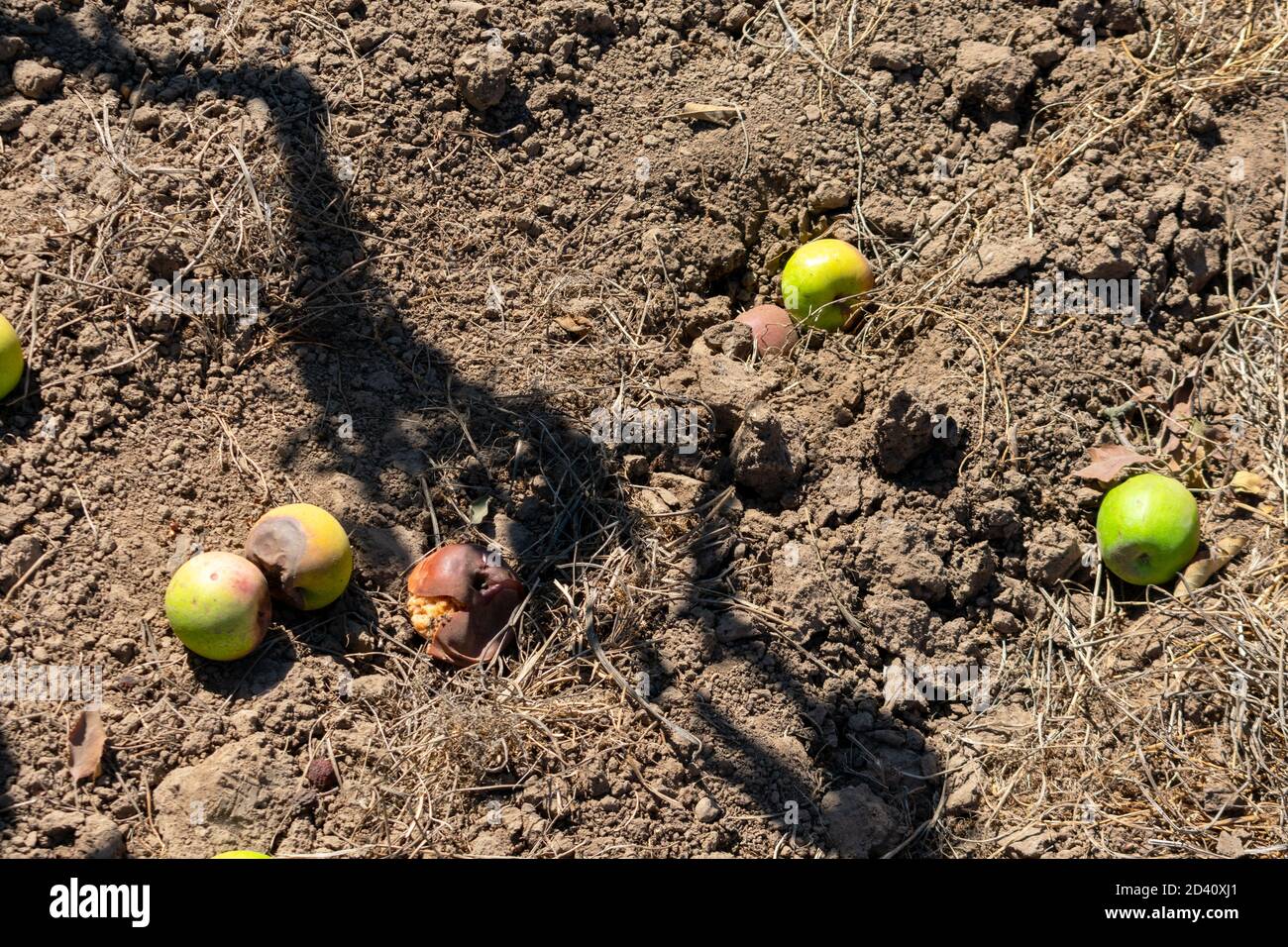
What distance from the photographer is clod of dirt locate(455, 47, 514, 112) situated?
4074 mm

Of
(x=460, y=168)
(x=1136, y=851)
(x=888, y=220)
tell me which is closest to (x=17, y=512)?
(x=460, y=168)

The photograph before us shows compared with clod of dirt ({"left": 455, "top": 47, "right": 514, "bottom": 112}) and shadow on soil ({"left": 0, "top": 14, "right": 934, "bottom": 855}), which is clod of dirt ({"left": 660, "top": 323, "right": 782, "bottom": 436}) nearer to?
shadow on soil ({"left": 0, "top": 14, "right": 934, "bottom": 855})

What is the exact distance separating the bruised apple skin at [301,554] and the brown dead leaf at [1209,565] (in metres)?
2.67

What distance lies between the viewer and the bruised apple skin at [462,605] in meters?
3.26

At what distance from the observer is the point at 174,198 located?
3.69m

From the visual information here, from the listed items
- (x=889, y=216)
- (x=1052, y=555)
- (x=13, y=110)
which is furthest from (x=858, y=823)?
(x=13, y=110)

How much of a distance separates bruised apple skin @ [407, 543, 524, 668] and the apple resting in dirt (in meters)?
0.44

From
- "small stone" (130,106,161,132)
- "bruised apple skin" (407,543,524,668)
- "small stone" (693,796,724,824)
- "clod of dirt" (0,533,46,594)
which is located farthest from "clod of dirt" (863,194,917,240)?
"clod of dirt" (0,533,46,594)

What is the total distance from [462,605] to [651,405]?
0.96 meters

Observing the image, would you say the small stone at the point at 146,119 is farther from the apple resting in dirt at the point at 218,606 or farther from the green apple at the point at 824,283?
the green apple at the point at 824,283

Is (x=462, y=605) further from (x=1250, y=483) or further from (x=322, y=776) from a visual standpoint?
(x=1250, y=483)

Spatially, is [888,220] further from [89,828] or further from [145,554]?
[89,828]

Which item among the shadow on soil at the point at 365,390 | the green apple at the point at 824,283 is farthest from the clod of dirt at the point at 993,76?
the shadow on soil at the point at 365,390

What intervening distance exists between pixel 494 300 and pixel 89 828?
6.59 feet
